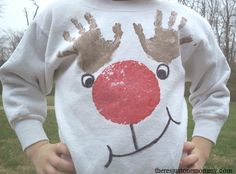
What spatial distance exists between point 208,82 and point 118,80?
1.33ft

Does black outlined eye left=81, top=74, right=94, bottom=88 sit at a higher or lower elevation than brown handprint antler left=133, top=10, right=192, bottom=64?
lower

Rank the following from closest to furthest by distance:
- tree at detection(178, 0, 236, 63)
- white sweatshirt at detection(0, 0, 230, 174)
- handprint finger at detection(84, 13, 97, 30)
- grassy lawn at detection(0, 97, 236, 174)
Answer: white sweatshirt at detection(0, 0, 230, 174), handprint finger at detection(84, 13, 97, 30), grassy lawn at detection(0, 97, 236, 174), tree at detection(178, 0, 236, 63)

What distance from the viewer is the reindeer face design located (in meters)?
1.47

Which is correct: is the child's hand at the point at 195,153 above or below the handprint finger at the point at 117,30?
below

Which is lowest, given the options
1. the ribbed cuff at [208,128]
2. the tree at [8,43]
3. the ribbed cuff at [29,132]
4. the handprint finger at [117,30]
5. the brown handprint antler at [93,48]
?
the tree at [8,43]

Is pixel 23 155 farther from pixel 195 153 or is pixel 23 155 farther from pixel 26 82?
pixel 195 153

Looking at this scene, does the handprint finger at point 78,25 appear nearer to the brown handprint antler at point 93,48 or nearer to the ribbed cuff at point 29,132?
Answer: the brown handprint antler at point 93,48

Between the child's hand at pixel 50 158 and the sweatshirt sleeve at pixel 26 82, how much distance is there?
34 millimetres

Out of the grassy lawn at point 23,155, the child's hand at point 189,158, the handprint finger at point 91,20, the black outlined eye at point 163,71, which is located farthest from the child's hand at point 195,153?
the grassy lawn at point 23,155

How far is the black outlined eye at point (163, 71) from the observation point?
5.05 ft

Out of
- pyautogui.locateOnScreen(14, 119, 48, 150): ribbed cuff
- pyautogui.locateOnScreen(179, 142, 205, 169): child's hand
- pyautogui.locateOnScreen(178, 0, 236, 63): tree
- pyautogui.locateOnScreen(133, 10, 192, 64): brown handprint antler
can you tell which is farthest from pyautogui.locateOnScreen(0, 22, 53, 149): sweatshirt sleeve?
pyautogui.locateOnScreen(178, 0, 236, 63): tree

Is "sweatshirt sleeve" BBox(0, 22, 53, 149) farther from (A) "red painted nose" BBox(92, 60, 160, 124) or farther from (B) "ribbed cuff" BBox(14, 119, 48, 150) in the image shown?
(A) "red painted nose" BBox(92, 60, 160, 124)

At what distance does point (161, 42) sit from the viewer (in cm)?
158

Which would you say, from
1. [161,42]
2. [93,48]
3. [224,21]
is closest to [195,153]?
[161,42]
